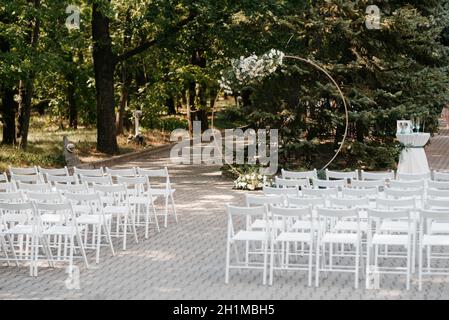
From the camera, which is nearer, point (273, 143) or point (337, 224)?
point (337, 224)

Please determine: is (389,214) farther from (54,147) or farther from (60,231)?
(54,147)

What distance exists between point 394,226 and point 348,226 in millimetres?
606

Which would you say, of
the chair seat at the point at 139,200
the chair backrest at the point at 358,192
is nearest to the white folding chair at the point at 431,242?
the chair backrest at the point at 358,192

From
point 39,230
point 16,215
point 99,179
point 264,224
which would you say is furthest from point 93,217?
point 264,224

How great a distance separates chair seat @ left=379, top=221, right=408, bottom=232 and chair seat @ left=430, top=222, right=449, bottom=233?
35cm

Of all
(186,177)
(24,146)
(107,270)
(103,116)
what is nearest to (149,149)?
(103,116)

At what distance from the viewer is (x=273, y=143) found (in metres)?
22.7

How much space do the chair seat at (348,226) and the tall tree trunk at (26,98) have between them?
1409 centimetres

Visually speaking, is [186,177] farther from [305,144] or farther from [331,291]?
[331,291]

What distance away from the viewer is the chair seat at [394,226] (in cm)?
1115

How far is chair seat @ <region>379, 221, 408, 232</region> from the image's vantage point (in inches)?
439

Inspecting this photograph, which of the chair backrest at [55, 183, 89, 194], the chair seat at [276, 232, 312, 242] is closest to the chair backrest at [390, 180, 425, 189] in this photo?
the chair seat at [276, 232, 312, 242]

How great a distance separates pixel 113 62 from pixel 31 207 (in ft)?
56.8

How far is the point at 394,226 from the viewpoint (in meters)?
11.3
